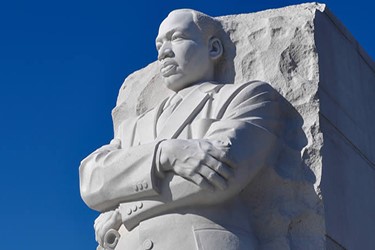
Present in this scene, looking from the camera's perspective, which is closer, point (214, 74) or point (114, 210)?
point (114, 210)

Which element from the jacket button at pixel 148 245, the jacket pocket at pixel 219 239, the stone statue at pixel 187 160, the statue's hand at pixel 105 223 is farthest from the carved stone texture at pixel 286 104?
the statue's hand at pixel 105 223

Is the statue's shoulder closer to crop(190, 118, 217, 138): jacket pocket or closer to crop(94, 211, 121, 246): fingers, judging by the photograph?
crop(190, 118, 217, 138): jacket pocket

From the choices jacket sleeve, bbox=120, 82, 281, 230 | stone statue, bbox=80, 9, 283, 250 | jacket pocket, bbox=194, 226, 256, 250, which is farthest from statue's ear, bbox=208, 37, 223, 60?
jacket pocket, bbox=194, 226, 256, 250

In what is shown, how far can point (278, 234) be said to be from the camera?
5.79 meters

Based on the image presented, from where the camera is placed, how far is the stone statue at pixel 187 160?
5.53m

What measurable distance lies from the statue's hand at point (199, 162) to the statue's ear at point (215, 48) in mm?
980

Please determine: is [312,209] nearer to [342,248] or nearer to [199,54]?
[342,248]

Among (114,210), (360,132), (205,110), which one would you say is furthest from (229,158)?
(360,132)

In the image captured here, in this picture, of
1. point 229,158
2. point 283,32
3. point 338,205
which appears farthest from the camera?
point 283,32

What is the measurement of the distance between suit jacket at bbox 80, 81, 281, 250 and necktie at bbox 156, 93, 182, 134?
0.06m

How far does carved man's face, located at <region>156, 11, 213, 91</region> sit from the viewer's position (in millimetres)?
6273

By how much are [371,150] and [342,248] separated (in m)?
1.09

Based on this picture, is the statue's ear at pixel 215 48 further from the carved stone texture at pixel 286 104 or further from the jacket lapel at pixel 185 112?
the jacket lapel at pixel 185 112

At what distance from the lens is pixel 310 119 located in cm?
599
